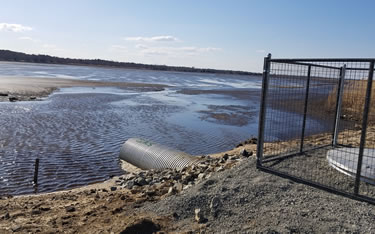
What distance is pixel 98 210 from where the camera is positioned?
629 centimetres

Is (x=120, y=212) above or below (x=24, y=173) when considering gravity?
above

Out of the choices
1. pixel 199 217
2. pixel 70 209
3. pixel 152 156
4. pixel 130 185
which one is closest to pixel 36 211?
pixel 70 209

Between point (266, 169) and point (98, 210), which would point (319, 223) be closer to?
point (266, 169)

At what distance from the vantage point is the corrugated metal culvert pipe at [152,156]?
10195 millimetres

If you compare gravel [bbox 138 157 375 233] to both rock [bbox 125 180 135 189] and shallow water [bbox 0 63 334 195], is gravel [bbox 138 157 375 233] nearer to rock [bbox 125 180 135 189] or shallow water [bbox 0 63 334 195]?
rock [bbox 125 180 135 189]

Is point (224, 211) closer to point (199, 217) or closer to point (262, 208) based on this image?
point (199, 217)

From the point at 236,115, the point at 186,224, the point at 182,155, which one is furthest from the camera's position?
the point at 236,115

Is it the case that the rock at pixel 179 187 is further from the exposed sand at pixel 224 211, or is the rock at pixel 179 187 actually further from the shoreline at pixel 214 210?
the exposed sand at pixel 224 211

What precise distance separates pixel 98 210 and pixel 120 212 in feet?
1.96

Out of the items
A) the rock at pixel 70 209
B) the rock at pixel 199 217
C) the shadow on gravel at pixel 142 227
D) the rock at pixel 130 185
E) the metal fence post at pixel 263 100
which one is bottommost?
the rock at pixel 130 185

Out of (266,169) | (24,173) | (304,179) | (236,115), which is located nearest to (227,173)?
(266,169)

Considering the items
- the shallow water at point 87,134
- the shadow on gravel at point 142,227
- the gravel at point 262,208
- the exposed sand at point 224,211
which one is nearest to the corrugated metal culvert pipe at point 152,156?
the shallow water at point 87,134

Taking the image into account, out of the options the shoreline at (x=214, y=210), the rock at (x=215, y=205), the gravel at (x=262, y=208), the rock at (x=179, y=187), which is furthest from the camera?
the rock at (x=179, y=187)

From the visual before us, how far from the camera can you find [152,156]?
36.2 ft
